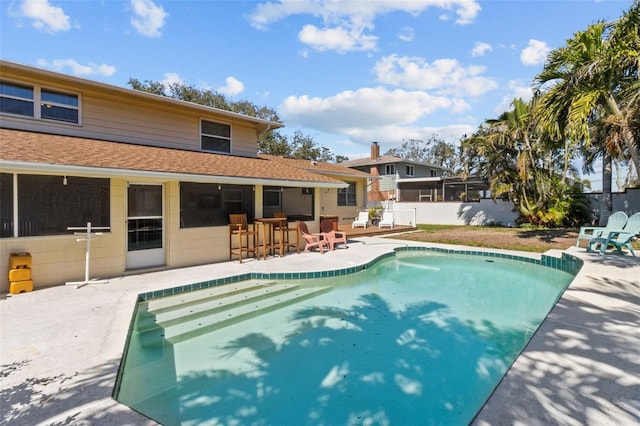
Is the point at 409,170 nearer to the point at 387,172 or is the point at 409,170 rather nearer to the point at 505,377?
the point at 387,172

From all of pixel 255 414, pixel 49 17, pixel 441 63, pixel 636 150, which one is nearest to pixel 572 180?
pixel 441 63

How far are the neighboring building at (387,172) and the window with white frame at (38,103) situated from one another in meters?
17.8

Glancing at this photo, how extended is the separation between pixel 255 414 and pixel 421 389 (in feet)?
6.00

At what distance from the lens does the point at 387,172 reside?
2869cm

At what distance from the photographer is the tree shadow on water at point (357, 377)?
323 cm

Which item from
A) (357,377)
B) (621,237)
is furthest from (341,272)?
(621,237)

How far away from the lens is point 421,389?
367 centimetres

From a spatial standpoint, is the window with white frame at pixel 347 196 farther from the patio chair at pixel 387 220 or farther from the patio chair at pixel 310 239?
the patio chair at pixel 310 239

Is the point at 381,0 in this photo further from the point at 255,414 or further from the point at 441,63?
the point at 255,414

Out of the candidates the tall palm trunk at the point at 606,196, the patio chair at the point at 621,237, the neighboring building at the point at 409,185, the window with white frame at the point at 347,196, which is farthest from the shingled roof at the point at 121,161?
the tall palm trunk at the point at 606,196

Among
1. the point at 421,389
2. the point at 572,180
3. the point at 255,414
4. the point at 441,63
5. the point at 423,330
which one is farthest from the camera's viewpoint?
the point at 572,180

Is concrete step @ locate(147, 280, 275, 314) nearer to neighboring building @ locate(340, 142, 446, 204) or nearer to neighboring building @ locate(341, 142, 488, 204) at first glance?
neighboring building @ locate(341, 142, 488, 204)

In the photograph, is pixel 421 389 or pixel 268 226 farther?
pixel 268 226

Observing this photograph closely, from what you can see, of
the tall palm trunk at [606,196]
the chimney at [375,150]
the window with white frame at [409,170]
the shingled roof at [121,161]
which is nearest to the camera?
the shingled roof at [121,161]
